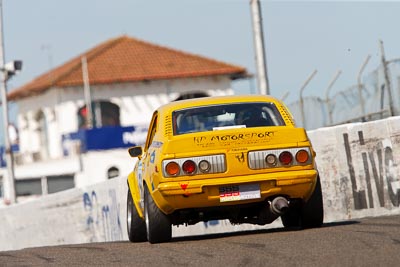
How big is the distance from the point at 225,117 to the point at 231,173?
3.48 ft

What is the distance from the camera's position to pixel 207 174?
11.7 metres

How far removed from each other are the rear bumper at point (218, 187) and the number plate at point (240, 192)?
0.14ft

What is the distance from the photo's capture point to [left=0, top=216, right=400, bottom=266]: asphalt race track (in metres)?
9.28

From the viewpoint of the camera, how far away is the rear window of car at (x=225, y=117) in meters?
12.4

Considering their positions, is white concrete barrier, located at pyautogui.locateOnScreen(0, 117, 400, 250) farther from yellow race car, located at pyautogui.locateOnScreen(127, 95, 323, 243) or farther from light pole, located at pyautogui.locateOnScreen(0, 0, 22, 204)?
light pole, located at pyautogui.locateOnScreen(0, 0, 22, 204)

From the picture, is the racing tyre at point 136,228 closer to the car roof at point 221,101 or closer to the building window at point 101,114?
the car roof at point 221,101

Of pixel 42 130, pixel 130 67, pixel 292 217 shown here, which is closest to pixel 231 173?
pixel 292 217

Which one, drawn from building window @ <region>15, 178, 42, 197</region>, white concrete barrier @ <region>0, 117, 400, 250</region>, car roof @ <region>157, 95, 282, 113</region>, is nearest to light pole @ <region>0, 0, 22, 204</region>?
white concrete barrier @ <region>0, 117, 400, 250</region>

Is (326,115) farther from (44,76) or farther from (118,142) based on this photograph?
(44,76)

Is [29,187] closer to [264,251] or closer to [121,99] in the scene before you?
[121,99]

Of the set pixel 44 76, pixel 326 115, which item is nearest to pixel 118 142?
pixel 44 76

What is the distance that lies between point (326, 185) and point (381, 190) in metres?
1.37

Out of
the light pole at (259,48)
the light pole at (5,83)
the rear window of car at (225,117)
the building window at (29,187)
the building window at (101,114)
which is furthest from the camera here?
the building window at (101,114)

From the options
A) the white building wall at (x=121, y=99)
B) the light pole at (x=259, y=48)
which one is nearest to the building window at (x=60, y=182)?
the white building wall at (x=121, y=99)
